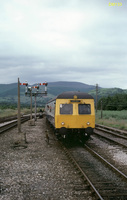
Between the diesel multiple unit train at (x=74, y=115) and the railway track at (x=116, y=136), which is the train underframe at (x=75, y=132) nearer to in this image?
the diesel multiple unit train at (x=74, y=115)

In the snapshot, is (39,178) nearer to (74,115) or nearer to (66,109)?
(74,115)

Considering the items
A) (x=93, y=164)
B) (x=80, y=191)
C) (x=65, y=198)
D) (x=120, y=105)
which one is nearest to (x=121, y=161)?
(x=93, y=164)

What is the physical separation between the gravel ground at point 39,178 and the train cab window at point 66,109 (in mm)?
2693

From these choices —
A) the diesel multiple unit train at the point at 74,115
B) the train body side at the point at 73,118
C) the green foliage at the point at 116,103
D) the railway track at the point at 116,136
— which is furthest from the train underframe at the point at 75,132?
the green foliage at the point at 116,103

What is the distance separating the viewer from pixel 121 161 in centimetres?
984

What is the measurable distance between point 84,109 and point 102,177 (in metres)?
6.37

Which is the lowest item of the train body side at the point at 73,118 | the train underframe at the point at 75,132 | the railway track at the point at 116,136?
the railway track at the point at 116,136

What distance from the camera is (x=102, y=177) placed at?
7.63 metres

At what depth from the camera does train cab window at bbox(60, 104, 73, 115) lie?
44.1 feet

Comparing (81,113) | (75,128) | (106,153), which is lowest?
(106,153)

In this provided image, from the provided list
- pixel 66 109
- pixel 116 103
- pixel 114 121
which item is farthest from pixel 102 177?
pixel 116 103

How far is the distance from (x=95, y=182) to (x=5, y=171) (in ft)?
11.3

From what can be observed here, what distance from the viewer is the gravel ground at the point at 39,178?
6.17m

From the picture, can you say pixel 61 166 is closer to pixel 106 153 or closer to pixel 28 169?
pixel 28 169
